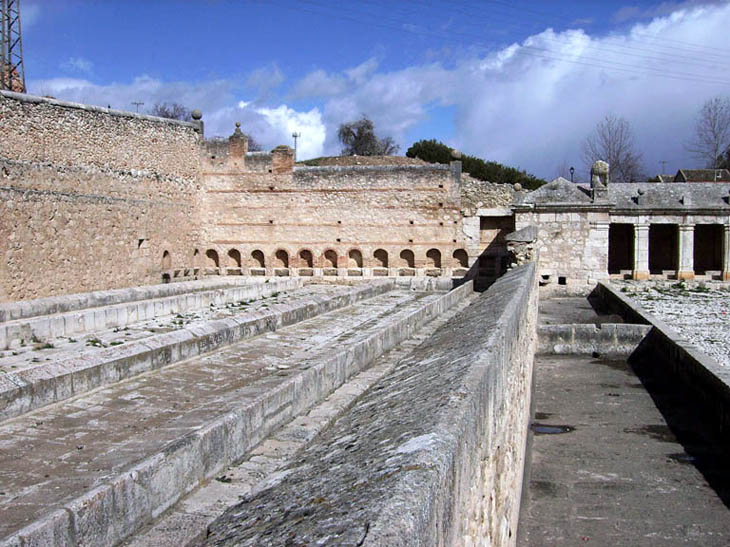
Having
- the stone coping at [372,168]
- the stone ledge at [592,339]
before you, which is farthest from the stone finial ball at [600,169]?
the stone ledge at [592,339]

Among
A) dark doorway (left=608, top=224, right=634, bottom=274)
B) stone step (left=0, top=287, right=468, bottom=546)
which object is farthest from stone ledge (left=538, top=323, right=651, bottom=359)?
dark doorway (left=608, top=224, right=634, bottom=274)

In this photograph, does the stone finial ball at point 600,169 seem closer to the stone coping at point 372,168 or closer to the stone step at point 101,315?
the stone coping at point 372,168

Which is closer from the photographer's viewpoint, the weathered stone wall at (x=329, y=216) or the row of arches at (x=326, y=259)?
the weathered stone wall at (x=329, y=216)

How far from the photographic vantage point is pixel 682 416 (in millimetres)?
9422

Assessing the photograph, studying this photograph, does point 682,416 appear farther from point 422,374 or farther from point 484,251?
point 484,251

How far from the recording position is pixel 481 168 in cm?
3803

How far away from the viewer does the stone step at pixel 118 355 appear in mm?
6145

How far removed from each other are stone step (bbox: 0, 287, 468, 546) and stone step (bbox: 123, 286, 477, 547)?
0.07 m

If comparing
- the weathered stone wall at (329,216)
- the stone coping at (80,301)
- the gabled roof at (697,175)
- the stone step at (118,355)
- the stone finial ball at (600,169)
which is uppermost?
the gabled roof at (697,175)

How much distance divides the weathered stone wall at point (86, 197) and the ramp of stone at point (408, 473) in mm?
15211

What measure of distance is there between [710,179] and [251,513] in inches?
1640

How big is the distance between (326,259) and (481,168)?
15.0 m

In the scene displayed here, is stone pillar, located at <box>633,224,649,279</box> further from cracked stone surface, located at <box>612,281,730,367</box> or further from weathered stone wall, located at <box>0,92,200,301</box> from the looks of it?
weathered stone wall, located at <box>0,92,200,301</box>

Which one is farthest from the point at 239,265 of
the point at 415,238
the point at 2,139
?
the point at 2,139
